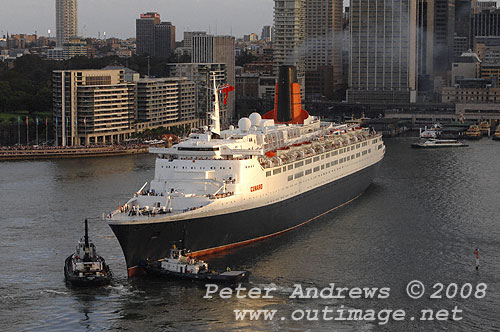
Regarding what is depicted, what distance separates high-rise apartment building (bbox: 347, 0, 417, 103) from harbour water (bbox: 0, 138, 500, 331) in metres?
41.1

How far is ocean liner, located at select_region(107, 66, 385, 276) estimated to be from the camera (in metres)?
21.0

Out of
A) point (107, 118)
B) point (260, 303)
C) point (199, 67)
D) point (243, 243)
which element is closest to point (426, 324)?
point (260, 303)

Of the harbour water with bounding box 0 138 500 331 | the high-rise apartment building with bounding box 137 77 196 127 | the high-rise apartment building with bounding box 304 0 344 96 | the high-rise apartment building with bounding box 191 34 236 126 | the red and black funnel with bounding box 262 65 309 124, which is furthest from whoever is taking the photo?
the high-rise apartment building with bounding box 304 0 344 96

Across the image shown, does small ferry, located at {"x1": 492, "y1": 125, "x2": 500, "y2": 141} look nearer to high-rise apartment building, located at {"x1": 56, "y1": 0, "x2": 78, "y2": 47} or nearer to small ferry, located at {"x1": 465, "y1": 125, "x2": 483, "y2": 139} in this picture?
small ferry, located at {"x1": 465, "y1": 125, "x2": 483, "y2": 139}

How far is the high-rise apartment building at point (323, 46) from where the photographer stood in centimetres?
8756

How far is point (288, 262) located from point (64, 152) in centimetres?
2715

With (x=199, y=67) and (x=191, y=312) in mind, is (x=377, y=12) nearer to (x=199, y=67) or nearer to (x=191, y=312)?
(x=199, y=67)

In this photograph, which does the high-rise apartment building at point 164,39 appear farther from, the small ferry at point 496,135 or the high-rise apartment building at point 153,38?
the small ferry at point 496,135

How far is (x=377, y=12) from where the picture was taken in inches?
2972

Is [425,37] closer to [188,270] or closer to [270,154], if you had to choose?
[270,154]

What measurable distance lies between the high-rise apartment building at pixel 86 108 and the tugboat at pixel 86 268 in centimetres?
3097

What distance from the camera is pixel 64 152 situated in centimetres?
4700

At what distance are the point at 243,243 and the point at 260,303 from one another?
4.60m

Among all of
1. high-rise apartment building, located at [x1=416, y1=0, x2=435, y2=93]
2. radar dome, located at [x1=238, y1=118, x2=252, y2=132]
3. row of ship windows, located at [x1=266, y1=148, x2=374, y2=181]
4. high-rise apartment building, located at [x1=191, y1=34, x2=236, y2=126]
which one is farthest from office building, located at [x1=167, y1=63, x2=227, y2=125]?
radar dome, located at [x1=238, y1=118, x2=252, y2=132]
